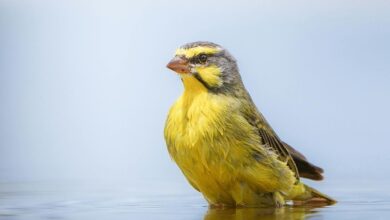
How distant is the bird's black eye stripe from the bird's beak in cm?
→ 6

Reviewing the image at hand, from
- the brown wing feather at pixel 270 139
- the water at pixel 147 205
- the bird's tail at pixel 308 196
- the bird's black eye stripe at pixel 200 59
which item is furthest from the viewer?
the bird's tail at pixel 308 196

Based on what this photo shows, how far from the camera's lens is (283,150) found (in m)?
6.64

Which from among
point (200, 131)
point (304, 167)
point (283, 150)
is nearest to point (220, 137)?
point (200, 131)

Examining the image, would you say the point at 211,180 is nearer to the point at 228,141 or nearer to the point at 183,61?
the point at 228,141

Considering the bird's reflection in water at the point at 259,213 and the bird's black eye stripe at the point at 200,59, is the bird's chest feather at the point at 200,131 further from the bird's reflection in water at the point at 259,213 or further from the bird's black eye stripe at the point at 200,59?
the bird's reflection in water at the point at 259,213

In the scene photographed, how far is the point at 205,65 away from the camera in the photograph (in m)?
6.29

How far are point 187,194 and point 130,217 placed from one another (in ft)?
6.88

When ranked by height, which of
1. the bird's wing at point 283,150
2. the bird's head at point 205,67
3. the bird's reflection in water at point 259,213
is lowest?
the bird's reflection in water at point 259,213

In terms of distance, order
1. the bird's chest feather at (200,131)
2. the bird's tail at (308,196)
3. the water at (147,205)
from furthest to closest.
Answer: the bird's tail at (308,196) → the bird's chest feather at (200,131) → the water at (147,205)

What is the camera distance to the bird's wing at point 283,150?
6414 mm

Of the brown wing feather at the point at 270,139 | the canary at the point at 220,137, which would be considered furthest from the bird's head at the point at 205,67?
the brown wing feather at the point at 270,139

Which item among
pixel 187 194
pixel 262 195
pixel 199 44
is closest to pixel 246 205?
pixel 262 195

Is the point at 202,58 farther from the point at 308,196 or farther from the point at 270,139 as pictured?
the point at 308,196

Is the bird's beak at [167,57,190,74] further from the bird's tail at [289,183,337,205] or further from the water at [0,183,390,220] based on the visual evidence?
the bird's tail at [289,183,337,205]
